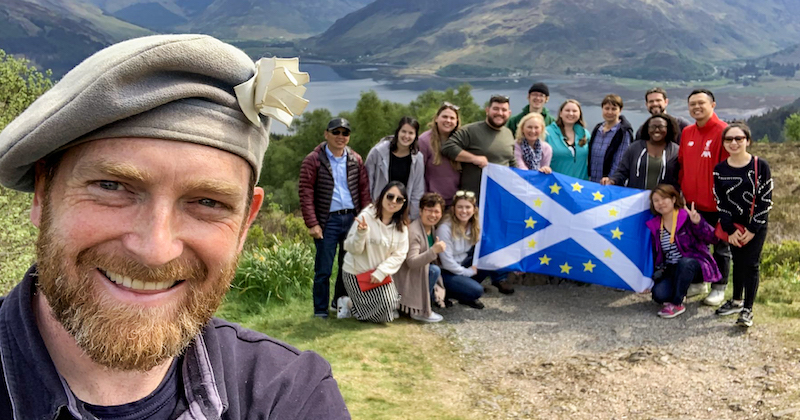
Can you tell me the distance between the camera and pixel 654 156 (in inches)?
275

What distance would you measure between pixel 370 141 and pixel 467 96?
10.8 metres

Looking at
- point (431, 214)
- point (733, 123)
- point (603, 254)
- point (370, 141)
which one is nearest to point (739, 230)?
point (733, 123)

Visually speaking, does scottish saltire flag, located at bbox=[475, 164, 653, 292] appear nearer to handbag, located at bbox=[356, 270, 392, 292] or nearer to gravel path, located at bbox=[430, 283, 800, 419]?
gravel path, located at bbox=[430, 283, 800, 419]

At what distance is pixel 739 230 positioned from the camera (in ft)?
20.1

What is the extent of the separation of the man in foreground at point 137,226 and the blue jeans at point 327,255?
5.20 metres

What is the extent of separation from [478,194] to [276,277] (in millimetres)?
2771

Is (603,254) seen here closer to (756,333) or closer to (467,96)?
(756,333)

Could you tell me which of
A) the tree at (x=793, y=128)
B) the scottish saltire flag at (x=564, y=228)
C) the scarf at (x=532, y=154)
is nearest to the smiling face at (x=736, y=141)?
the scottish saltire flag at (x=564, y=228)

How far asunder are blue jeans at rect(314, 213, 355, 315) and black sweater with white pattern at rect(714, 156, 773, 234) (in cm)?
366

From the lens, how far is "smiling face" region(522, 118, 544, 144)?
24.1ft

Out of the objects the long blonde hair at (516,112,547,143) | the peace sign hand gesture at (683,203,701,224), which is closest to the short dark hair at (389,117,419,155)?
the long blonde hair at (516,112,547,143)

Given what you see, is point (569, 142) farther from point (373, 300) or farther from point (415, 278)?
point (373, 300)

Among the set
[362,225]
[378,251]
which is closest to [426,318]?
[378,251]

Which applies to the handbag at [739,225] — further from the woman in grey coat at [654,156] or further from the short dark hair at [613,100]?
the short dark hair at [613,100]
